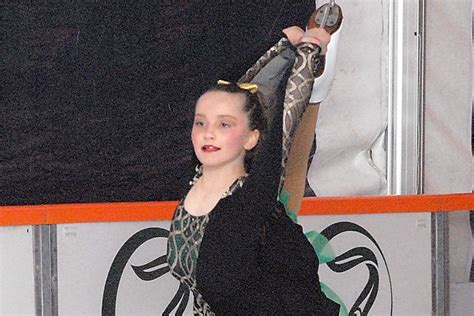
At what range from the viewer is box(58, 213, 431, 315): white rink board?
12.6ft

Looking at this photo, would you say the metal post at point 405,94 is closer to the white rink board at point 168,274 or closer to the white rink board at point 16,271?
the white rink board at point 168,274

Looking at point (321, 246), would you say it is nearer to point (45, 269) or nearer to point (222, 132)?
point (45, 269)

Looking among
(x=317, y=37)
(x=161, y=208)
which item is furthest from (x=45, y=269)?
(x=317, y=37)

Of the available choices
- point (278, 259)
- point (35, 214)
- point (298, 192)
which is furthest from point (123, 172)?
point (278, 259)

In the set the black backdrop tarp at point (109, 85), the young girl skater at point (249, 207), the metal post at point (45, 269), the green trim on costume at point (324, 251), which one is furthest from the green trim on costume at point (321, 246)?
the young girl skater at point (249, 207)

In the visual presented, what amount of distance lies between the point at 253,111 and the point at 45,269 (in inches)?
46.5

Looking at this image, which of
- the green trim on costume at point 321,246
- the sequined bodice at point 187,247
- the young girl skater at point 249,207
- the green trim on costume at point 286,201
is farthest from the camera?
the green trim on costume at point 321,246

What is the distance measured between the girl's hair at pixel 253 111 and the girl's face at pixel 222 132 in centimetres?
1

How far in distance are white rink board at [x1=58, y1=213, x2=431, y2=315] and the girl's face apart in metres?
1.02

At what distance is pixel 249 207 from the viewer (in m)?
2.83

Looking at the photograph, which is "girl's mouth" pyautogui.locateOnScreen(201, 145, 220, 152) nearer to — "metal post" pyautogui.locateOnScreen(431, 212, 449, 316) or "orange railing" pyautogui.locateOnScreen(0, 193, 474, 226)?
"orange railing" pyautogui.locateOnScreen(0, 193, 474, 226)

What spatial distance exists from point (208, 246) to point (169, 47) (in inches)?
56.4

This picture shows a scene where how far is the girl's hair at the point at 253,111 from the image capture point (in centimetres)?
299

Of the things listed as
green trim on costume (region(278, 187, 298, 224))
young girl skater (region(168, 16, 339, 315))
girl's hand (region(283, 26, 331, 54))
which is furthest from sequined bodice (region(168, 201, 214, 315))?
girl's hand (region(283, 26, 331, 54))
